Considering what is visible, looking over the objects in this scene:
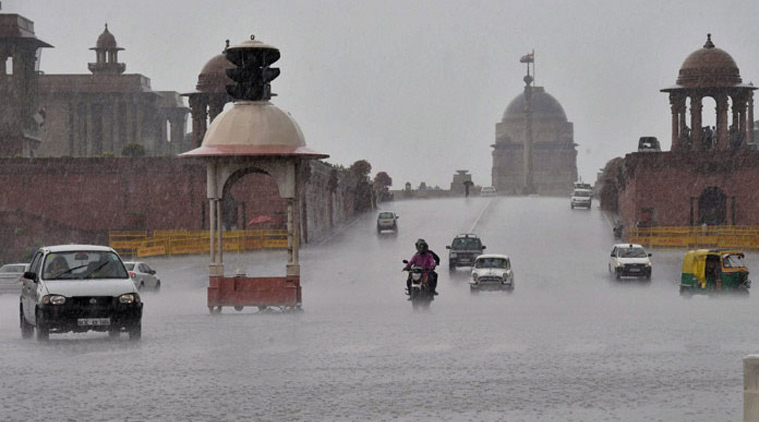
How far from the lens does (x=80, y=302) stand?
65.4 ft

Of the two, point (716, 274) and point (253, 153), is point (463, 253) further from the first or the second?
point (253, 153)

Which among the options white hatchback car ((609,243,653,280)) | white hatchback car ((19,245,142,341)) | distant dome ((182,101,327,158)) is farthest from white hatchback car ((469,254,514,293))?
white hatchback car ((19,245,142,341))

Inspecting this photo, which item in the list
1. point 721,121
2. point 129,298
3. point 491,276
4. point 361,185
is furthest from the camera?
point 361,185

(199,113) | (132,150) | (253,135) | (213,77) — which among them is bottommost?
(253,135)

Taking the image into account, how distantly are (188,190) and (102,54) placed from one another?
40596 millimetres

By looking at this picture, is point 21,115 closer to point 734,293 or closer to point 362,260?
point 362,260

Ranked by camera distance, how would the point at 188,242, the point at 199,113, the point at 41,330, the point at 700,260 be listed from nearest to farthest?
the point at 41,330 → the point at 700,260 → the point at 188,242 → the point at 199,113

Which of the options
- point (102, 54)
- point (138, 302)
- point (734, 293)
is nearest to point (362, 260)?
point (734, 293)

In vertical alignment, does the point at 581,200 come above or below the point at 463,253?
above

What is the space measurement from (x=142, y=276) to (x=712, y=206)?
145 ft

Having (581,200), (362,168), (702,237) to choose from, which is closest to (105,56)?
(362,168)

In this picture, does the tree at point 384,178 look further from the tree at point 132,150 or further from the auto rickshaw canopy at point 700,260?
the auto rickshaw canopy at point 700,260

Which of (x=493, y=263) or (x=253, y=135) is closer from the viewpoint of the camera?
(x=253, y=135)

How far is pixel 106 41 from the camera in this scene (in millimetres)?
105875
